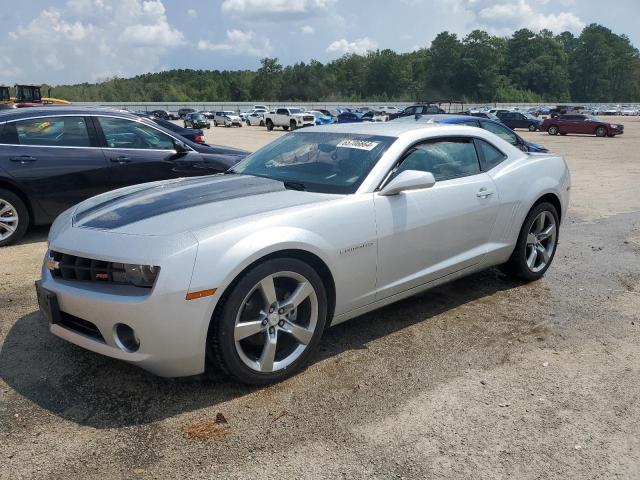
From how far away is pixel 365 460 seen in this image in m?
2.68

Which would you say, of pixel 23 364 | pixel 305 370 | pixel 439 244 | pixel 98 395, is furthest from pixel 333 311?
pixel 23 364

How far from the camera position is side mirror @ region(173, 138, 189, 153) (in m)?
7.48

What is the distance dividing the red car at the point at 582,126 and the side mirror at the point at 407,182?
35.8 m

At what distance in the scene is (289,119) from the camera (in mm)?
41469

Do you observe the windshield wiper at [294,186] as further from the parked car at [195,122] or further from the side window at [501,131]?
the parked car at [195,122]

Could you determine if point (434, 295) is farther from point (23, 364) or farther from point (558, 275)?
point (23, 364)

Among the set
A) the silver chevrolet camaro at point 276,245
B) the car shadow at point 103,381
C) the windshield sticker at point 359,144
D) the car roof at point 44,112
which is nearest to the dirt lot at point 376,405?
the car shadow at point 103,381

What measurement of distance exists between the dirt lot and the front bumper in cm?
32

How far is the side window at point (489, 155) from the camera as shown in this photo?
15.7ft

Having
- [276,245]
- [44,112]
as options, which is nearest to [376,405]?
[276,245]

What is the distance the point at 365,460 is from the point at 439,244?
6.32 feet

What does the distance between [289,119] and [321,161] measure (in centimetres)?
3825

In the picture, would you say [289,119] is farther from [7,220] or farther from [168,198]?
[168,198]

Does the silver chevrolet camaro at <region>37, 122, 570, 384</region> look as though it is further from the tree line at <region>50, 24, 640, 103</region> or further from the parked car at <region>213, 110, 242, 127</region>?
the tree line at <region>50, 24, 640, 103</region>
